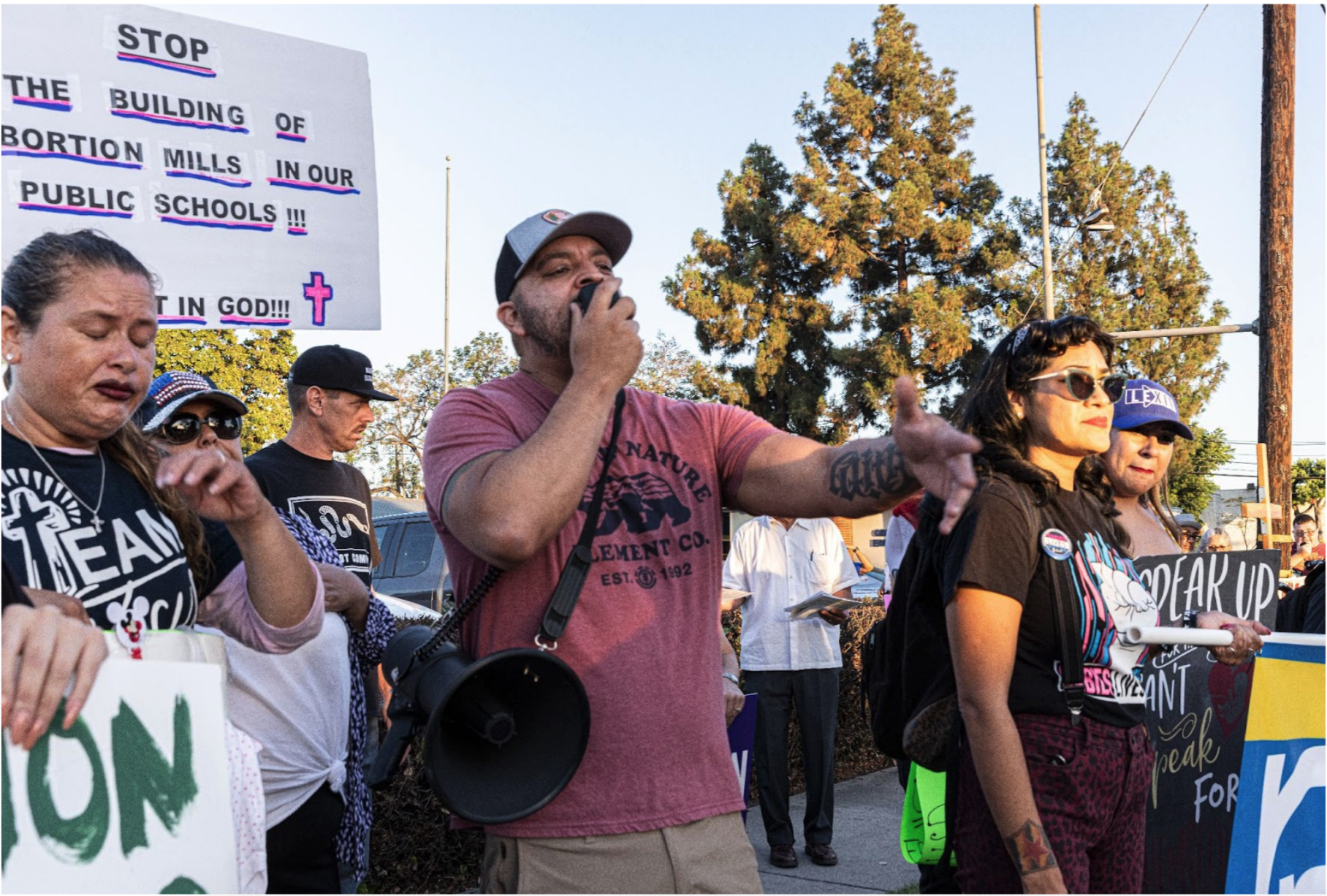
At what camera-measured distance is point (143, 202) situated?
3.55m

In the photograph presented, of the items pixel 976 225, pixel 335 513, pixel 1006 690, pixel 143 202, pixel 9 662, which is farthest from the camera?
pixel 976 225

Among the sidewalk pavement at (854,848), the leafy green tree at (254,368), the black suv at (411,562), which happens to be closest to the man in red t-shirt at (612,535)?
the sidewalk pavement at (854,848)

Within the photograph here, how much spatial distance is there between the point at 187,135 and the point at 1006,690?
9.26 feet

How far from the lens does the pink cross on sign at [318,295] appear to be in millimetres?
3887

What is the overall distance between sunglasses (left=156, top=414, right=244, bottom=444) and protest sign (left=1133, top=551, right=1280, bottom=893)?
3031 mm

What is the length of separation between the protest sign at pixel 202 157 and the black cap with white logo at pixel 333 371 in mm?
687

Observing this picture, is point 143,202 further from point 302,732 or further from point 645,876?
point 645,876

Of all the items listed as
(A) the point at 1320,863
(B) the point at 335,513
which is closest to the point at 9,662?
(B) the point at 335,513

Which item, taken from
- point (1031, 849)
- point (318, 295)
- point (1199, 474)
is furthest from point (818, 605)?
point (1199, 474)

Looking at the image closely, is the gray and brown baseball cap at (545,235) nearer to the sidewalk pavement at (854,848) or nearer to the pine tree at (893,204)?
the sidewalk pavement at (854,848)

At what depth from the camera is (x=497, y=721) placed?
211 cm

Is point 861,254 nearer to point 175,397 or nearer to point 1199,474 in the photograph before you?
point 1199,474

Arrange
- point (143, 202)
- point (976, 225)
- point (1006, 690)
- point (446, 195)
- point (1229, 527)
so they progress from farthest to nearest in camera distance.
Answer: point (446, 195)
point (976, 225)
point (1229, 527)
point (143, 202)
point (1006, 690)

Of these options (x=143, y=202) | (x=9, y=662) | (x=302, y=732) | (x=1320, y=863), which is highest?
(x=143, y=202)
